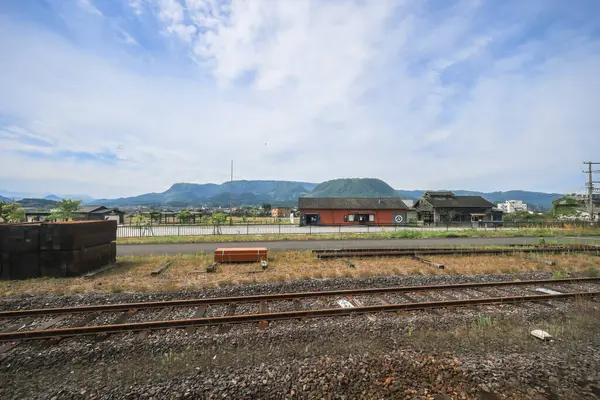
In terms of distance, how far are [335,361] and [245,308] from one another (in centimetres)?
386

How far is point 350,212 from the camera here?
47.9 m

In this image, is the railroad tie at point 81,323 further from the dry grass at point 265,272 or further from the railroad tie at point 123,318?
the dry grass at point 265,272

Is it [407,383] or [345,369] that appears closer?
[407,383]

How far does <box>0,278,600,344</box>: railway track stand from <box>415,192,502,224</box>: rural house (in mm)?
45003

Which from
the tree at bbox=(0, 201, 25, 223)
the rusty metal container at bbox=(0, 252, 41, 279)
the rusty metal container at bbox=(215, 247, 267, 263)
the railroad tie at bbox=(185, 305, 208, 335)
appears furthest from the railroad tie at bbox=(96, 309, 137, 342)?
the tree at bbox=(0, 201, 25, 223)

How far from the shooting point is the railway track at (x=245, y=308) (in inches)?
257

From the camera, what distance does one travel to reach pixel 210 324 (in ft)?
21.9

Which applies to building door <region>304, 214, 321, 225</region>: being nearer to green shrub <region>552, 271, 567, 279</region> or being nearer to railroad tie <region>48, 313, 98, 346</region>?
green shrub <region>552, 271, 567, 279</region>

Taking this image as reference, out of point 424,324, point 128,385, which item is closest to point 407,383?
point 424,324

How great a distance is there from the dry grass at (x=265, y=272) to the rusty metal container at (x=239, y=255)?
53 centimetres

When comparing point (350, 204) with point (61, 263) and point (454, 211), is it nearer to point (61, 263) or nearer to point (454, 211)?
point (454, 211)

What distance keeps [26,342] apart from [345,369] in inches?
272

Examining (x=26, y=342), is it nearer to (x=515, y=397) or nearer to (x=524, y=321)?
(x=515, y=397)

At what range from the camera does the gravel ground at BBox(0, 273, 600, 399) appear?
13.8ft
